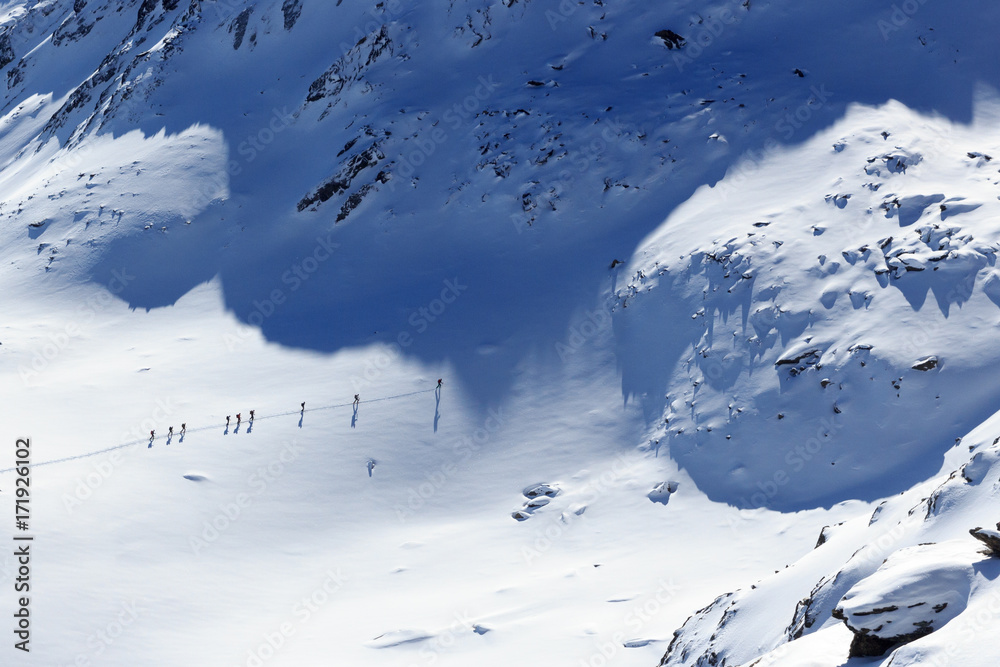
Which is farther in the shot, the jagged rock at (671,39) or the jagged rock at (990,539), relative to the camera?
the jagged rock at (671,39)

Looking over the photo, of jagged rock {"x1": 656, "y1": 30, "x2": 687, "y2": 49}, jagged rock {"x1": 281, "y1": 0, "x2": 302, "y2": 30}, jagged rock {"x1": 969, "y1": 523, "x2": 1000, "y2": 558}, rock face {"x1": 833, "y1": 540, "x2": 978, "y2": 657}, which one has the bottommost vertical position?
rock face {"x1": 833, "y1": 540, "x2": 978, "y2": 657}

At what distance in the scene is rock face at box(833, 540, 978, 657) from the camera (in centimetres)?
1162

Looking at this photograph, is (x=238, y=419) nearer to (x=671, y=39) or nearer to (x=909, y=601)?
(x=909, y=601)

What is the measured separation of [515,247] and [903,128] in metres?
17.3

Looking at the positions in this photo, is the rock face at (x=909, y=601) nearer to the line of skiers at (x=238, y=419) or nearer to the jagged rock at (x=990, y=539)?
the jagged rock at (x=990, y=539)

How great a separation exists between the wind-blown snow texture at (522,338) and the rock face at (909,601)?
1.7 inches

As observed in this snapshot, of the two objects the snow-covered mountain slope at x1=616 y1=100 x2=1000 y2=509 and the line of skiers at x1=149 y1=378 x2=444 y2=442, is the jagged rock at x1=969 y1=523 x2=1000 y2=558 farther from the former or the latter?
the line of skiers at x1=149 y1=378 x2=444 y2=442

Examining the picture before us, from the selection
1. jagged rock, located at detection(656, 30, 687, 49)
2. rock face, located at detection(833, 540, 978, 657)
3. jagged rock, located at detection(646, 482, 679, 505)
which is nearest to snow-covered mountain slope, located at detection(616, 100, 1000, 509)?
jagged rock, located at detection(646, 482, 679, 505)

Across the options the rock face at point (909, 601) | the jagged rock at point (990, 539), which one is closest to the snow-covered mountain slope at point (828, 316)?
the jagged rock at point (990, 539)

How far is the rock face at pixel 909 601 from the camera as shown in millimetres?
11625

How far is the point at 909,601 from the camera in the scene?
11.8 metres

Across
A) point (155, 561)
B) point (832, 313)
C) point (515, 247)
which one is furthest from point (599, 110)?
point (155, 561)

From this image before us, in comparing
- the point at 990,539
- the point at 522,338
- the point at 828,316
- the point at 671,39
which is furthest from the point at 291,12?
the point at 990,539

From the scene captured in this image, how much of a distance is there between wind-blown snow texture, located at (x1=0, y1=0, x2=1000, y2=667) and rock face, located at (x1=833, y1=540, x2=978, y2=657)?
0.04 meters
